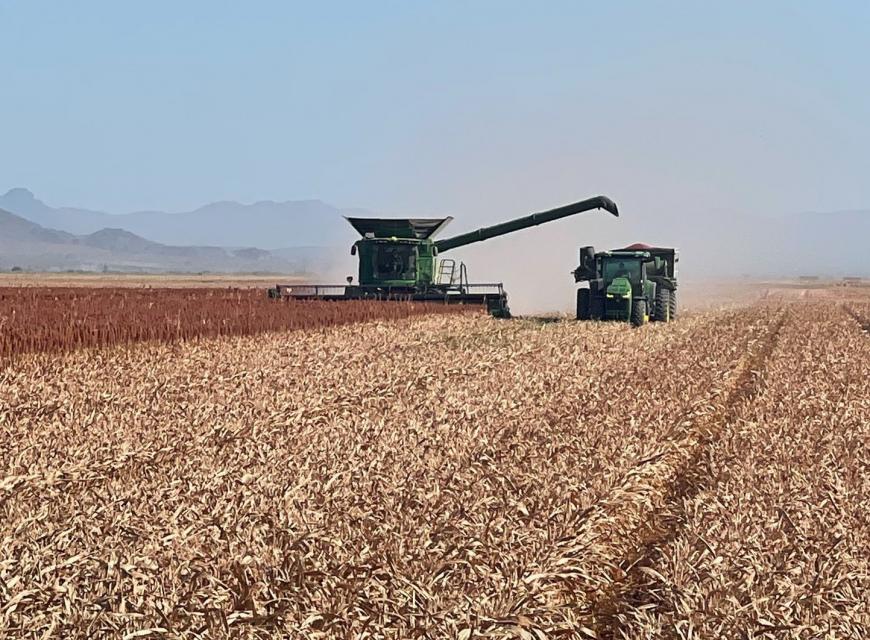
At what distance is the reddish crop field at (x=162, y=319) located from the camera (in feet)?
56.9

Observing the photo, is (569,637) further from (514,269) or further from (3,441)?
(514,269)

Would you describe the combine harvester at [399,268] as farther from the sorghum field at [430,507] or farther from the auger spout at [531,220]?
the sorghum field at [430,507]

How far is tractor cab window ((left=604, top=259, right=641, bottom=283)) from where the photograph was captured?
29125mm

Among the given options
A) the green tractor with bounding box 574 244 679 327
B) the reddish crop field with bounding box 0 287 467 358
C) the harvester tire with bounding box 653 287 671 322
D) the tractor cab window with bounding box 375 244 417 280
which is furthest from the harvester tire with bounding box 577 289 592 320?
the tractor cab window with bounding box 375 244 417 280

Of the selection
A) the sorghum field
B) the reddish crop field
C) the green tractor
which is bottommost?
the sorghum field

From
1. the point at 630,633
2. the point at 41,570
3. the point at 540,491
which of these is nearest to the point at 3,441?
the point at 41,570

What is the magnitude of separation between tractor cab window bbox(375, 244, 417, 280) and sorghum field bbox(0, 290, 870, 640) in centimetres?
1746

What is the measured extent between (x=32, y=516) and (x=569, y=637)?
11.0ft

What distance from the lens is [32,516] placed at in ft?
21.6

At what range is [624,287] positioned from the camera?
28.0 meters

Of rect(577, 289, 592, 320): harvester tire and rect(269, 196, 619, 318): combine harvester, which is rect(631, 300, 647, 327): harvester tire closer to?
rect(577, 289, 592, 320): harvester tire

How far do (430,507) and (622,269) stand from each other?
2321 cm

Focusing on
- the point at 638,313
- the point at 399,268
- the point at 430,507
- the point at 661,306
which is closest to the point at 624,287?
the point at 638,313

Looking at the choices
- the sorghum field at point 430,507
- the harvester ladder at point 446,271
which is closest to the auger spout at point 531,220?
the harvester ladder at point 446,271
